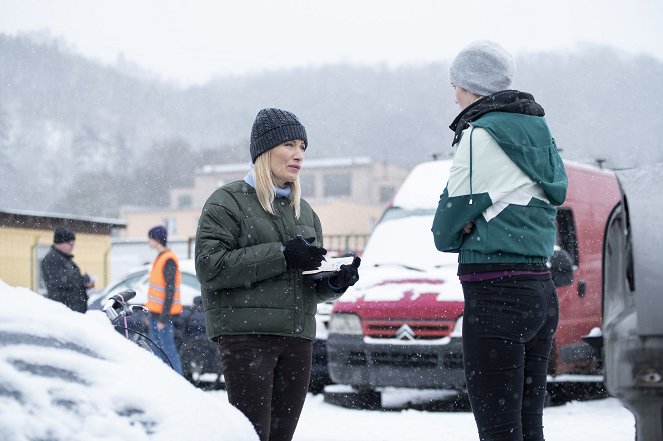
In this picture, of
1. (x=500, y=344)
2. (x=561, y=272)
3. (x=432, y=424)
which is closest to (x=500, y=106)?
(x=500, y=344)

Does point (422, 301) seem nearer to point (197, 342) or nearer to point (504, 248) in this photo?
point (197, 342)

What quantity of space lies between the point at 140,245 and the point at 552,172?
1781 inches

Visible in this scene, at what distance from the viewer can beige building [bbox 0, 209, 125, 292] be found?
2772 cm

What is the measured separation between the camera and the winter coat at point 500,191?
3613mm

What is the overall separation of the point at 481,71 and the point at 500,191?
556 millimetres

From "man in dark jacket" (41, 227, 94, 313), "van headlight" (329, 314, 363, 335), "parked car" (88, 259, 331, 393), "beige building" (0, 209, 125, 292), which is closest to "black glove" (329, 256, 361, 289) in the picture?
"van headlight" (329, 314, 363, 335)

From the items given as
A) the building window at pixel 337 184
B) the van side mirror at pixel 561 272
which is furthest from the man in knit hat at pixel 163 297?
the building window at pixel 337 184

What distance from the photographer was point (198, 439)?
7.98 feet

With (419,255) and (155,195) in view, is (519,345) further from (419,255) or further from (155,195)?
(155,195)

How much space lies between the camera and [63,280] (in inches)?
429

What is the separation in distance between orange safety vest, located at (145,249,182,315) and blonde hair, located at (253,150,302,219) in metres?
6.12

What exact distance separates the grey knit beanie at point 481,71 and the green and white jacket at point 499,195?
0.67 feet

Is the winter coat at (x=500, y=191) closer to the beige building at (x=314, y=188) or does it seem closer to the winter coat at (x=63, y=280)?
the winter coat at (x=63, y=280)

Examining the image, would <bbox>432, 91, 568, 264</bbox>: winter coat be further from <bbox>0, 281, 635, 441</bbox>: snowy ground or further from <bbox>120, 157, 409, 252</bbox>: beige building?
<bbox>120, 157, 409, 252</bbox>: beige building
